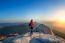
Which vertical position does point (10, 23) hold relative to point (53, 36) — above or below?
above

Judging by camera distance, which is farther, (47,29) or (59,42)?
(47,29)

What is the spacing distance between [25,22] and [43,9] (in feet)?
1.07

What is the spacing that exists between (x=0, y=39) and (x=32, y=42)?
0.49 meters

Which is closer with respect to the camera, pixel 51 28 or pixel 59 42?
pixel 59 42

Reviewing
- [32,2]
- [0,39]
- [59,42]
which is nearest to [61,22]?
[59,42]

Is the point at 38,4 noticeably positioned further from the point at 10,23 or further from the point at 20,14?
the point at 10,23

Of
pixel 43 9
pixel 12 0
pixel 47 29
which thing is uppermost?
pixel 12 0

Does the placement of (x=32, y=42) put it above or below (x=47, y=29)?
below

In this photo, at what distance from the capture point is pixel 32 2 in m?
2.09

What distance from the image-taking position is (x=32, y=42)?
2.00 m

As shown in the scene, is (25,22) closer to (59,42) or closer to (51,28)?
(51,28)

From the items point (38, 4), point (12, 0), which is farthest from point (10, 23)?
point (38, 4)

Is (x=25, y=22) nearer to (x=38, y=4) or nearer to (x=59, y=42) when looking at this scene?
(x=38, y=4)

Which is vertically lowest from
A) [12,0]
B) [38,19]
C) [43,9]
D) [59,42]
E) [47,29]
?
[59,42]
